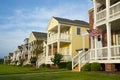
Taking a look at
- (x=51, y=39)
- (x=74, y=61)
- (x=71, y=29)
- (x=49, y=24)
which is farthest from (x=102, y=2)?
(x=49, y=24)

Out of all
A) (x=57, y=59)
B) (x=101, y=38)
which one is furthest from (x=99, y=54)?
(x=57, y=59)

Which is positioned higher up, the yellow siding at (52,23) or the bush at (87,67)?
the yellow siding at (52,23)

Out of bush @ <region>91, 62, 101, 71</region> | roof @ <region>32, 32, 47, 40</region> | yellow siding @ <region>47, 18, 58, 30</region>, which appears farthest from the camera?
roof @ <region>32, 32, 47, 40</region>

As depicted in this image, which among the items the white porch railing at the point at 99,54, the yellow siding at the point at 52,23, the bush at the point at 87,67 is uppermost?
the yellow siding at the point at 52,23

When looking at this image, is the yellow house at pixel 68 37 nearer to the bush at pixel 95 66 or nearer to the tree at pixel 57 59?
the tree at pixel 57 59

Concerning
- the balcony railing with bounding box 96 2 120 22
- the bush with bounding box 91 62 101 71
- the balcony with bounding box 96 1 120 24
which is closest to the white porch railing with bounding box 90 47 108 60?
the bush with bounding box 91 62 101 71

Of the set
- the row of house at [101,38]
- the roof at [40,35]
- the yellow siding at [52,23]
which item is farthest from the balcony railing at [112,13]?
the roof at [40,35]

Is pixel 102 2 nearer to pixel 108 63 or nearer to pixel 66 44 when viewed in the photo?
pixel 108 63

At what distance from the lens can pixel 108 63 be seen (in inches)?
785

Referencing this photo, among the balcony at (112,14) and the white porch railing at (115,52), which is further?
the balcony at (112,14)

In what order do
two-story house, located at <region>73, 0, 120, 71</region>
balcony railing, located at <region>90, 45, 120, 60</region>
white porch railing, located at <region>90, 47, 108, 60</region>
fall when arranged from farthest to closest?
white porch railing, located at <region>90, 47, 108, 60</region> < two-story house, located at <region>73, 0, 120, 71</region> < balcony railing, located at <region>90, 45, 120, 60</region>

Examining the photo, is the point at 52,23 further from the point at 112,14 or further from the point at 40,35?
the point at 112,14

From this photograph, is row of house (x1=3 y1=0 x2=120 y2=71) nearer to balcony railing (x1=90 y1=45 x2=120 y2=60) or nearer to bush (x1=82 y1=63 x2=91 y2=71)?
balcony railing (x1=90 y1=45 x2=120 y2=60)

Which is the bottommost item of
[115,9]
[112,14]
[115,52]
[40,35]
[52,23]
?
[115,52]
